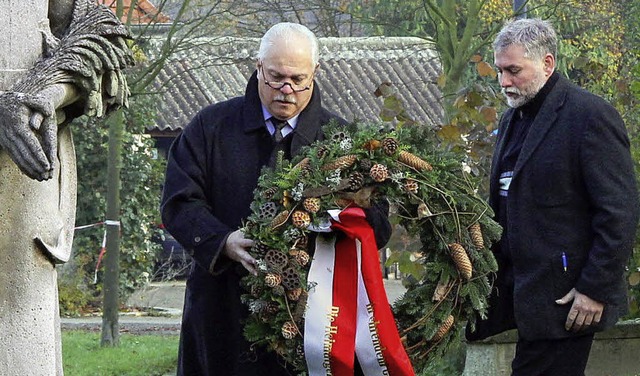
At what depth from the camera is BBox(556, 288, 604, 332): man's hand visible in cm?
617

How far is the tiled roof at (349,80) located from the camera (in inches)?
1030

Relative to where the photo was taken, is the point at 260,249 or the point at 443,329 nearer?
the point at 260,249

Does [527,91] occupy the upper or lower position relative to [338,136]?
upper

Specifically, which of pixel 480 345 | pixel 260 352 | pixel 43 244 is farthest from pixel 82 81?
pixel 480 345

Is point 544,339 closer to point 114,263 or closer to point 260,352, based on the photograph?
point 260,352

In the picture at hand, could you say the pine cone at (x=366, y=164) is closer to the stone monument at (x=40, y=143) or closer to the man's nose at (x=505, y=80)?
the man's nose at (x=505, y=80)

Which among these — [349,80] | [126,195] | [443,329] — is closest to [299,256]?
[443,329]

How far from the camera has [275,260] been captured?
5.68 m

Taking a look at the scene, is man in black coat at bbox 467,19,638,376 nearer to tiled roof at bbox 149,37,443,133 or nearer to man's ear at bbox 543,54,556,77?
man's ear at bbox 543,54,556,77

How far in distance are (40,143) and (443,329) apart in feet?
6.64

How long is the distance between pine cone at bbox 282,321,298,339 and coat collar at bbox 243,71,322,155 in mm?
775

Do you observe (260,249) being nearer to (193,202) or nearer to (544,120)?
(193,202)

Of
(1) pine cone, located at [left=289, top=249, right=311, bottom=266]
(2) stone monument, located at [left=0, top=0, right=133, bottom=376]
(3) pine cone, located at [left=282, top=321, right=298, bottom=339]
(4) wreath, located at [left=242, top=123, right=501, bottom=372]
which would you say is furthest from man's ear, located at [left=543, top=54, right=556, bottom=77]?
(2) stone monument, located at [left=0, top=0, right=133, bottom=376]

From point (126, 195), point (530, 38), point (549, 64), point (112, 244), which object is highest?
point (530, 38)
